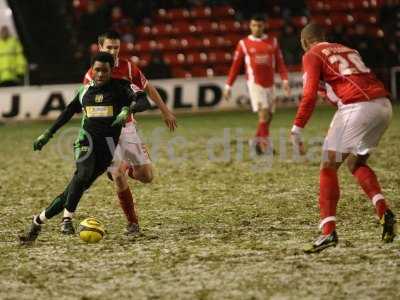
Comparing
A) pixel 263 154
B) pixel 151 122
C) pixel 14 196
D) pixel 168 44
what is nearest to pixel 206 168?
pixel 263 154

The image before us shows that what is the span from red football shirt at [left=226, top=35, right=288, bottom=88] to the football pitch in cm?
110

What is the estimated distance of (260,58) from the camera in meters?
13.2

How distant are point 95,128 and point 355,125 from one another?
205 cm

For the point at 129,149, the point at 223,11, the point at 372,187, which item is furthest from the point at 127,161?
the point at 223,11

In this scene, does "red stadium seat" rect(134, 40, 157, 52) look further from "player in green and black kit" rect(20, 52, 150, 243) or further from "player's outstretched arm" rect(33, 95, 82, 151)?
"player in green and black kit" rect(20, 52, 150, 243)

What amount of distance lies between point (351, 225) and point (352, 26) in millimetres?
16092

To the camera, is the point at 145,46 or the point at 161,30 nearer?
the point at 145,46

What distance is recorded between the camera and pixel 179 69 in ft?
72.5

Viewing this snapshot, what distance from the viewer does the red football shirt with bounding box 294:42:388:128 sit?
6434 millimetres

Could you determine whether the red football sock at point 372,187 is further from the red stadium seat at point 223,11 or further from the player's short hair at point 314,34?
the red stadium seat at point 223,11

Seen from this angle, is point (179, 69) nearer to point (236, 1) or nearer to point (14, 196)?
point (236, 1)

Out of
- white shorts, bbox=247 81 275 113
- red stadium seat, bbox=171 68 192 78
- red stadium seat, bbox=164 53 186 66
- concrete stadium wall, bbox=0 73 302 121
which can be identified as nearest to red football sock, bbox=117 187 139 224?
white shorts, bbox=247 81 275 113

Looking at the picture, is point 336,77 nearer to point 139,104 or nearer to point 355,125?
point 355,125

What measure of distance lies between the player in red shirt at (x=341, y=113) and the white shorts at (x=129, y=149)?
4.90ft
